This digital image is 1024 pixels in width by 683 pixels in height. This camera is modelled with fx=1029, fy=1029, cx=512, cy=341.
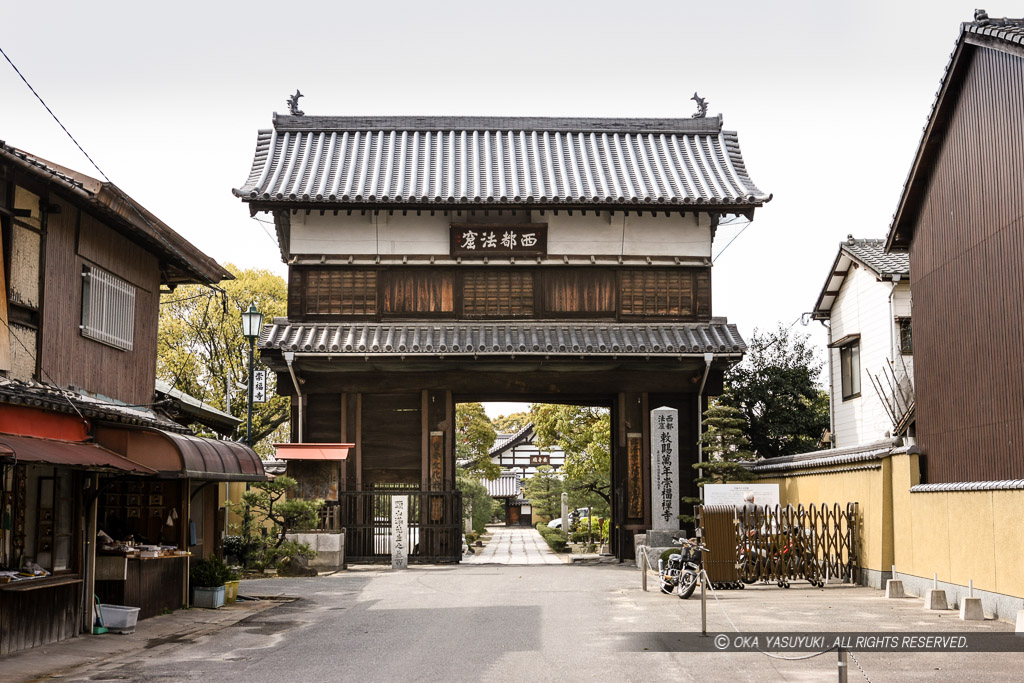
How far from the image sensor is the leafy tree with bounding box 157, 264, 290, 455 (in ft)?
135

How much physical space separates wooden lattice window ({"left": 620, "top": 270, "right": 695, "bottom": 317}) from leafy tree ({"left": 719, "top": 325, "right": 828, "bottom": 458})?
6.21 m

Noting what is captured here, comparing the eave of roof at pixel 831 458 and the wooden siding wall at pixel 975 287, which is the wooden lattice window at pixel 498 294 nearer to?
the eave of roof at pixel 831 458

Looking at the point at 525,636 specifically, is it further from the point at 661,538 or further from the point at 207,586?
the point at 661,538

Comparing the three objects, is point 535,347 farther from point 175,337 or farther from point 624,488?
point 175,337

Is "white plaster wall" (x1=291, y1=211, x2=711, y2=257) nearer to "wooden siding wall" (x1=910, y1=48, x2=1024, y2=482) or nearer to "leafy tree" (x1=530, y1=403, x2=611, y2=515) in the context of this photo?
"wooden siding wall" (x1=910, y1=48, x2=1024, y2=482)

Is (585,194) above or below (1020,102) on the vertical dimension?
above

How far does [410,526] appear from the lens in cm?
2712

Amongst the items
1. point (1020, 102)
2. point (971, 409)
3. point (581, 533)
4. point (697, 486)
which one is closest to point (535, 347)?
point (697, 486)

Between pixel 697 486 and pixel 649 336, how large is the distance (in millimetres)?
4205

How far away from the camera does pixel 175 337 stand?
4138 cm

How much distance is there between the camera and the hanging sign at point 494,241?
27.9 metres

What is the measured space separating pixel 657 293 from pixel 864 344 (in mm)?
5779

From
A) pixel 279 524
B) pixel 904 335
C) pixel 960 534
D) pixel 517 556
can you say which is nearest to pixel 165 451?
pixel 279 524

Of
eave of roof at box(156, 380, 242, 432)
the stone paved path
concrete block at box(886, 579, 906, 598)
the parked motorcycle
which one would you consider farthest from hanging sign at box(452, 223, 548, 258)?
concrete block at box(886, 579, 906, 598)
